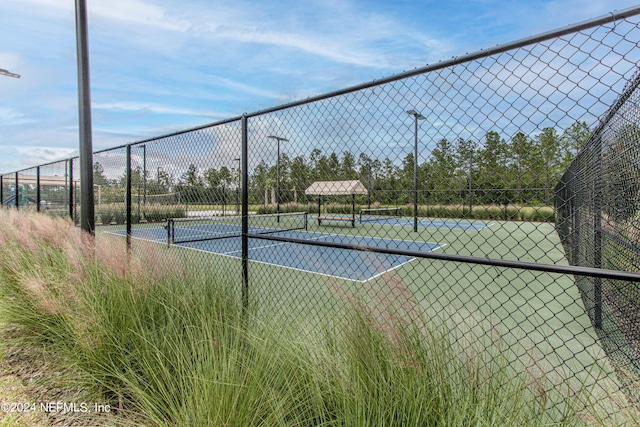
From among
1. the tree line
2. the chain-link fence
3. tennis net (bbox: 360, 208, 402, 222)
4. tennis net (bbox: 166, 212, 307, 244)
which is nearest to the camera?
the chain-link fence

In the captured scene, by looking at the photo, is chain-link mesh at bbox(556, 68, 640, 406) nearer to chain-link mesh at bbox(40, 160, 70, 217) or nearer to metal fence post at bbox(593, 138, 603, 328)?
metal fence post at bbox(593, 138, 603, 328)

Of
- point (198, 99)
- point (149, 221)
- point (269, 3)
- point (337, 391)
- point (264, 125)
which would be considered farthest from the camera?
point (198, 99)

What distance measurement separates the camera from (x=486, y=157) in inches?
86.4

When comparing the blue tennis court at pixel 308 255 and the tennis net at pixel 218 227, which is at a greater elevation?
the tennis net at pixel 218 227

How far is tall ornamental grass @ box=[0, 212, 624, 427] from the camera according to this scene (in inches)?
53.6

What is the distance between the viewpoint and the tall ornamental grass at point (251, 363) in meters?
1.36

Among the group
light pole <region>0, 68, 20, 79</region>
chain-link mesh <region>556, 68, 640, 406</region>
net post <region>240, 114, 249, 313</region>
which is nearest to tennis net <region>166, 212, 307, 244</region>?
net post <region>240, 114, 249, 313</region>

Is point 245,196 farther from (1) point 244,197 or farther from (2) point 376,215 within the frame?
(2) point 376,215

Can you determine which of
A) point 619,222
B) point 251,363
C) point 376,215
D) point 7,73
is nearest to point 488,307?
point 619,222

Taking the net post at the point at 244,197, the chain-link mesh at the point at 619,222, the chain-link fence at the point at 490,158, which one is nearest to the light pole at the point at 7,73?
the chain-link fence at the point at 490,158

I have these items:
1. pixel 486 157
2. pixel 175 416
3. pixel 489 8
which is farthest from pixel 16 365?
pixel 489 8

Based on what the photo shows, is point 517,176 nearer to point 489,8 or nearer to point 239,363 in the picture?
point 239,363

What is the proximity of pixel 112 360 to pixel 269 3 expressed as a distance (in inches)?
231

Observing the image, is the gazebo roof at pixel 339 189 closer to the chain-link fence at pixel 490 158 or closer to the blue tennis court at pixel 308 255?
the chain-link fence at pixel 490 158
